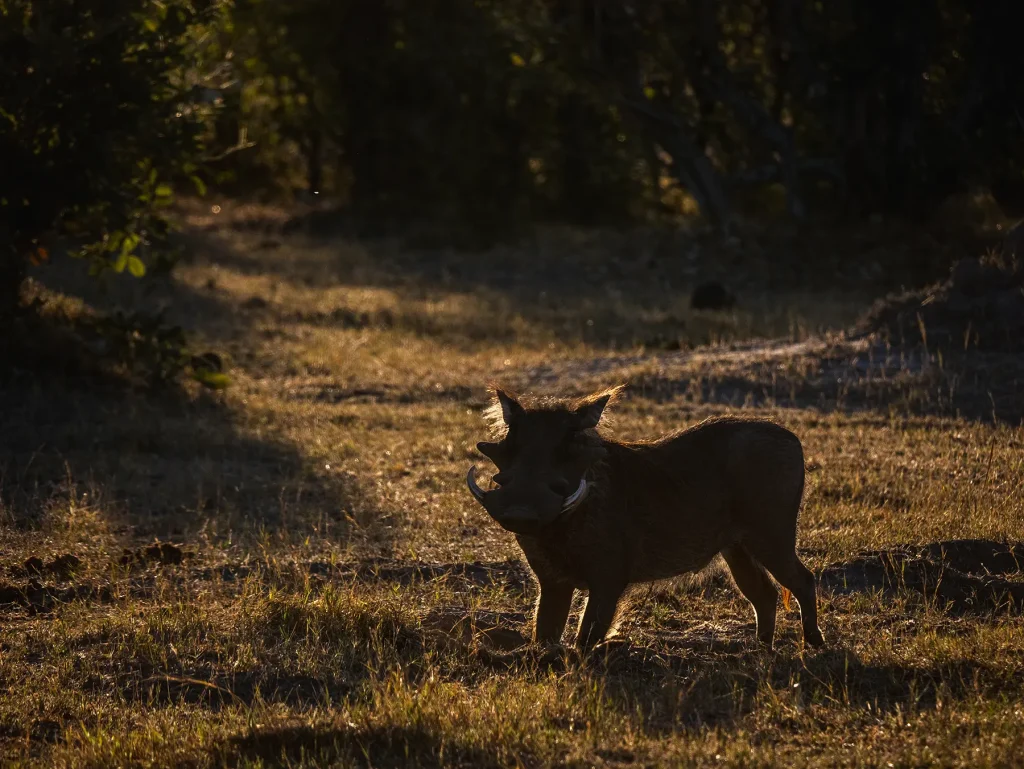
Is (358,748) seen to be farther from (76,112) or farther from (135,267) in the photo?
(135,267)

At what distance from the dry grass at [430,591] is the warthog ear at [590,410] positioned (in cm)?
88

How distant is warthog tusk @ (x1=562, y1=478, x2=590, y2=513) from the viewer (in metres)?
5.12

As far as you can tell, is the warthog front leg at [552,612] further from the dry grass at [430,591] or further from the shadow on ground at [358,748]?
the shadow on ground at [358,748]

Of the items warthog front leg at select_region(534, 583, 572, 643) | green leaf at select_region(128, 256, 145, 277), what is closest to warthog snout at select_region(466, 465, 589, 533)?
warthog front leg at select_region(534, 583, 572, 643)

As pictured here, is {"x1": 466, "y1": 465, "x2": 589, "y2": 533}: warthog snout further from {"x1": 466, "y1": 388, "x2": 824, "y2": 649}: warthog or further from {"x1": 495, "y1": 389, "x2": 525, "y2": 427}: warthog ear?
{"x1": 495, "y1": 389, "x2": 525, "y2": 427}: warthog ear

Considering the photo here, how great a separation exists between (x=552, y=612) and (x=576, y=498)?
0.70 metres

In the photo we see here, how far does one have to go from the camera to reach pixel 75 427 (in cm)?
1057

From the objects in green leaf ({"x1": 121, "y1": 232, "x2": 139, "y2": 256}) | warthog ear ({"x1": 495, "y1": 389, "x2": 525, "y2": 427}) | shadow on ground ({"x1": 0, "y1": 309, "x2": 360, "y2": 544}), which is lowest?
shadow on ground ({"x1": 0, "y1": 309, "x2": 360, "y2": 544})

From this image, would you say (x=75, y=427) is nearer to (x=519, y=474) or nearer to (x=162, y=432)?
(x=162, y=432)

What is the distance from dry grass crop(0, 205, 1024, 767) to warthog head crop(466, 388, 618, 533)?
0.61 meters

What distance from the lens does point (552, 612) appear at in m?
5.63

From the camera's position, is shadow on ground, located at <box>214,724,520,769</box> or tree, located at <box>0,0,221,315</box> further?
tree, located at <box>0,0,221,315</box>

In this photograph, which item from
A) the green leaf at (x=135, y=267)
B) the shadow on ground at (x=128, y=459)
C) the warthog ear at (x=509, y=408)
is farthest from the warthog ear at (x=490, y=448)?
the green leaf at (x=135, y=267)

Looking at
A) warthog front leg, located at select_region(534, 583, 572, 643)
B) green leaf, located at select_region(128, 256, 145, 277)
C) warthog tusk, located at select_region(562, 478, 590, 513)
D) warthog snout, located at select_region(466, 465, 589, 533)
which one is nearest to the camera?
warthog snout, located at select_region(466, 465, 589, 533)
